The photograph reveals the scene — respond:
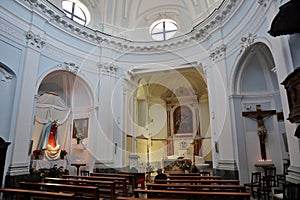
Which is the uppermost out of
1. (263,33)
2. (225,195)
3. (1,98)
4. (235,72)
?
(263,33)

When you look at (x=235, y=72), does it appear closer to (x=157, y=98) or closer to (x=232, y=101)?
(x=232, y=101)

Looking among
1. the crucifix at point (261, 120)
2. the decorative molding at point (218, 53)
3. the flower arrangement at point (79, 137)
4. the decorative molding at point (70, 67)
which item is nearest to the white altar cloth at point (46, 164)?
the flower arrangement at point (79, 137)

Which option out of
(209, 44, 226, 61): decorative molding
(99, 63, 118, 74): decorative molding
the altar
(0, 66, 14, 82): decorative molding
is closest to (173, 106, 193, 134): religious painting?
the altar

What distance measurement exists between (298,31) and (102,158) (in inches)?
330

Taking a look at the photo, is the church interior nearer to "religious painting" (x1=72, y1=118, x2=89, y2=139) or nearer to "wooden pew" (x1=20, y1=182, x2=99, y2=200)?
"religious painting" (x1=72, y1=118, x2=89, y2=139)

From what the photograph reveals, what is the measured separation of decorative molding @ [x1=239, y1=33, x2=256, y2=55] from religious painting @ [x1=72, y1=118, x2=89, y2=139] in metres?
7.23

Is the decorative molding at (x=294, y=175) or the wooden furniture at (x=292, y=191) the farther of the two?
the decorative molding at (x=294, y=175)

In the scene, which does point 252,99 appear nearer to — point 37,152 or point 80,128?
point 80,128

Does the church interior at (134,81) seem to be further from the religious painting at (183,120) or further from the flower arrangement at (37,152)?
the religious painting at (183,120)

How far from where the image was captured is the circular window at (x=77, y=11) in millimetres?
10492

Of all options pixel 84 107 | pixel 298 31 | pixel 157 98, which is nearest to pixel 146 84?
pixel 157 98

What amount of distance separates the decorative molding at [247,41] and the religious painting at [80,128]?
7232mm

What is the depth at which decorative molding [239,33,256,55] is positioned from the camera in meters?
7.36

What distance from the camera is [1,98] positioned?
22.9 ft
